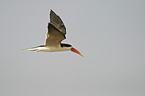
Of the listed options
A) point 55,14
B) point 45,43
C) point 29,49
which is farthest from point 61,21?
point 29,49

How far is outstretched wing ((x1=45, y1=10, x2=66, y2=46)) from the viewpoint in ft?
38.9

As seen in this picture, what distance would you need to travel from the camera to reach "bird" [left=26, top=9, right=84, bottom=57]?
39.2 feet

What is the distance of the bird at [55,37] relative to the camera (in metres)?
12.0

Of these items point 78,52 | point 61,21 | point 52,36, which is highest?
point 61,21

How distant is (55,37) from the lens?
13.0 metres

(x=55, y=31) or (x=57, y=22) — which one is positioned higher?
(x=57, y=22)

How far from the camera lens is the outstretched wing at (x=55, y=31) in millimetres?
11867

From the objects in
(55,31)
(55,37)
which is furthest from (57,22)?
(55,37)

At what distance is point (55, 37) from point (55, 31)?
80 cm

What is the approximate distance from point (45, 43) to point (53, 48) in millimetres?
654

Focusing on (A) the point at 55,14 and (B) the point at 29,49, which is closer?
(A) the point at 55,14

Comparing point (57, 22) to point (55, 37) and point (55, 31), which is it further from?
point (55, 37)

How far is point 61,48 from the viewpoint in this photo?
560 inches

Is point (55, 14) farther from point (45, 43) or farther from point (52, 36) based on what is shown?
point (45, 43)
